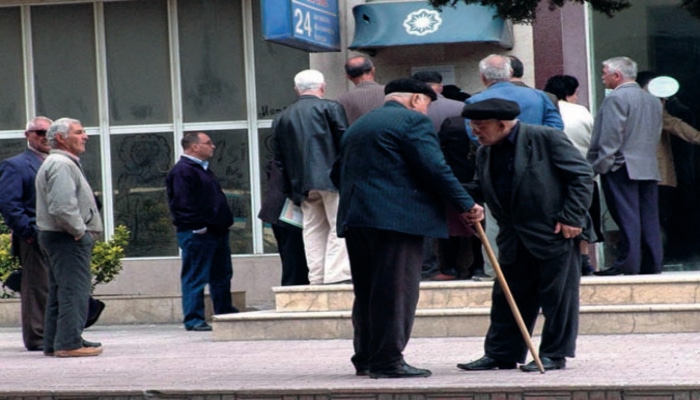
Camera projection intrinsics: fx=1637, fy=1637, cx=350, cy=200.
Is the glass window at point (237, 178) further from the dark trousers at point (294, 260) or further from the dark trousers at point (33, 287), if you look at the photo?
the dark trousers at point (33, 287)

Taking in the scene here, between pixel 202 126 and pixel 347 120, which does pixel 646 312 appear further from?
pixel 202 126

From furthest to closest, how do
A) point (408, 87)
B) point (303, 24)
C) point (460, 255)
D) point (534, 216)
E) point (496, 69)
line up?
point (303, 24) → point (460, 255) → point (496, 69) → point (408, 87) → point (534, 216)

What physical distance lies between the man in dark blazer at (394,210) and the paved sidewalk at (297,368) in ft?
1.06

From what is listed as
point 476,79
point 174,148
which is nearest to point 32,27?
point 174,148

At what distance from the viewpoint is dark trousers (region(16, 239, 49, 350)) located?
13.1 m

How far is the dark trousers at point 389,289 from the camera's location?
984cm

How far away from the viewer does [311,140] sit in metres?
13.5

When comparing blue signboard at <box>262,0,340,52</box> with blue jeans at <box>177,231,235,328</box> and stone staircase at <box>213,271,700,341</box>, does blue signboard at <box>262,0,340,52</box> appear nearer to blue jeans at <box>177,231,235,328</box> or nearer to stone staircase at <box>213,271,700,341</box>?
blue jeans at <box>177,231,235,328</box>

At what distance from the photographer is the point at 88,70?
18.2m

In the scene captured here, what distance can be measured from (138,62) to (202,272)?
390 cm

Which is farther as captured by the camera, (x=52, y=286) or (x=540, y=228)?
(x=52, y=286)

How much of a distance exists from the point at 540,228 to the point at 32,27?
386 inches

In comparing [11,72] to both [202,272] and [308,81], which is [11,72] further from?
[308,81]

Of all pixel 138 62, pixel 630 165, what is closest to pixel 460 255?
pixel 630 165
